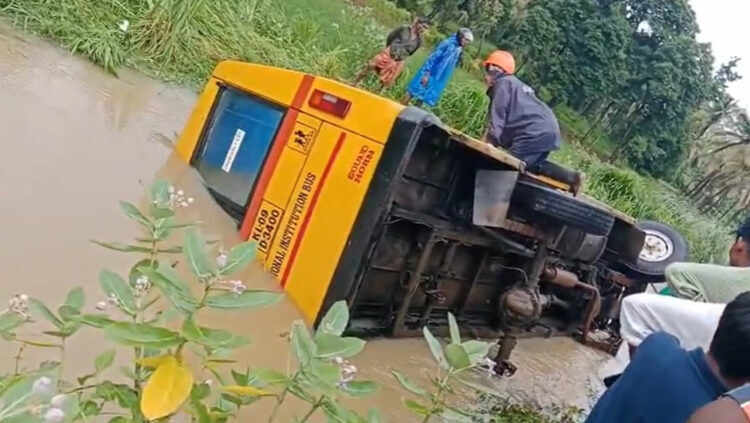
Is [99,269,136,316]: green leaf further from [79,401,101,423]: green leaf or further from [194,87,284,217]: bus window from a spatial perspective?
[194,87,284,217]: bus window

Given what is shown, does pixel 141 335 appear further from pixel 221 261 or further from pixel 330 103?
pixel 330 103

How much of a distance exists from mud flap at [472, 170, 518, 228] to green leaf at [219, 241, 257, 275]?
2.72 m

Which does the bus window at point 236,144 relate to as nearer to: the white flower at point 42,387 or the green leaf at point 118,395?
the green leaf at point 118,395

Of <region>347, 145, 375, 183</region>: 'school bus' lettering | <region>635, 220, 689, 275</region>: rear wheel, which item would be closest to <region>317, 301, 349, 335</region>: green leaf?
<region>347, 145, 375, 183</region>: 'school bus' lettering

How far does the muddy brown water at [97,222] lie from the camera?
3264 millimetres

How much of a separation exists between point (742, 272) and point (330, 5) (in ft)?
56.3

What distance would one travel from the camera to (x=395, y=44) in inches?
487

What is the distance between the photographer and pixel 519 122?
541cm

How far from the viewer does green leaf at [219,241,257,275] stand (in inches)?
55.7

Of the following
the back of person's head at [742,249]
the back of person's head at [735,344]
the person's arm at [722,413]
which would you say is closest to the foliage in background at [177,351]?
the person's arm at [722,413]

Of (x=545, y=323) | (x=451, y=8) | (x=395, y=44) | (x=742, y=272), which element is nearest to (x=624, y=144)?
(x=451, y=8)

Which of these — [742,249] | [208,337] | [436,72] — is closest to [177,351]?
[208,337]

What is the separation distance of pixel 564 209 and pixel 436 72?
782 cm

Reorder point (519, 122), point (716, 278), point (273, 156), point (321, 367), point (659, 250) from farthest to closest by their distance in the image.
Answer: point (659, 250), point (519, 122), point (273, 156), point (716, 278), point (321, 367)
